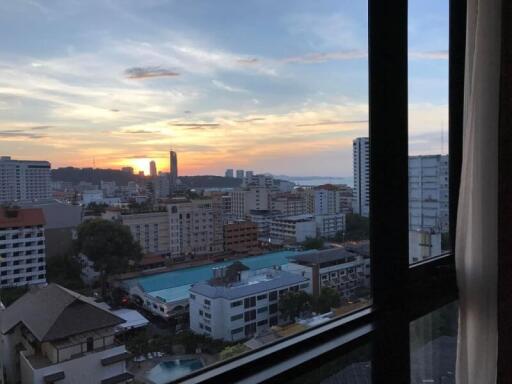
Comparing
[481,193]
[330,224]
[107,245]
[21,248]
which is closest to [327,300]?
[330,224]

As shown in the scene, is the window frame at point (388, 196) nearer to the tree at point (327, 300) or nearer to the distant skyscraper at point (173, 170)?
the tree at point (327, 300)

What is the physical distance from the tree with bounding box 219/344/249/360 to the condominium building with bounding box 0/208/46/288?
516 millimetres

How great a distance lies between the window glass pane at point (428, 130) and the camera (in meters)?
1.81

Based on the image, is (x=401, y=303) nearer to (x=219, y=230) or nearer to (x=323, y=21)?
(x=219, y=230)

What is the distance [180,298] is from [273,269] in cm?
38

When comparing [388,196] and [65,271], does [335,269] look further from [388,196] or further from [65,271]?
[65,271]

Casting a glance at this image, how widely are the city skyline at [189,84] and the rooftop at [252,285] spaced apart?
1.06 feet

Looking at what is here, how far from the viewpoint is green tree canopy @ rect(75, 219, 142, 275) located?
98 cm

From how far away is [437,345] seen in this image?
6.45 feet

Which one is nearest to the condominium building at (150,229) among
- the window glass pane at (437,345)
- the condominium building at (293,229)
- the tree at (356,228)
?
the condominium building at (293,229)

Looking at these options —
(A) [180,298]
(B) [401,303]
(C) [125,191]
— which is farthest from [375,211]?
(C) [125,191]

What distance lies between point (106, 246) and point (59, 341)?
0.71 feet

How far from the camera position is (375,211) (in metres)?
1.66

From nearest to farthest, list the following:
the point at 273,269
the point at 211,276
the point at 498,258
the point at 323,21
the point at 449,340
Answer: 1. the point at 211,276
2. the point at 273,269
3. the point at 323,21
4. the point at 498,258
5. the point at 449,340
